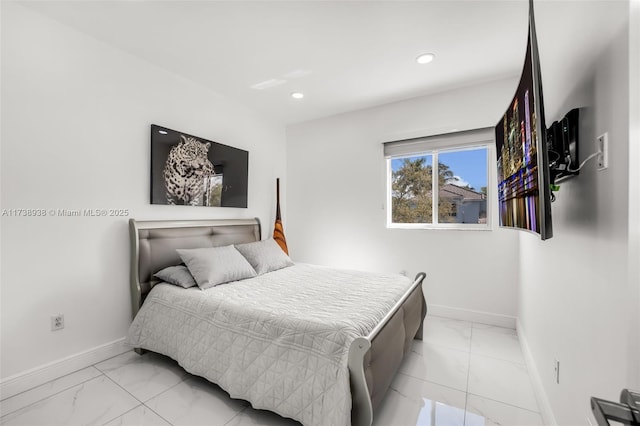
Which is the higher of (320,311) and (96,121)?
(96,121)

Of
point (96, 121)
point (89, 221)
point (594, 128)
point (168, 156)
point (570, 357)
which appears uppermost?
point (96, 121)

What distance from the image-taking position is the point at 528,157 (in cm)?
122

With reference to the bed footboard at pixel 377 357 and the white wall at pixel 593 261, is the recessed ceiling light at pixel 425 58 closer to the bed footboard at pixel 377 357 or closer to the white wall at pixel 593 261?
the white wall at pixel 593 261

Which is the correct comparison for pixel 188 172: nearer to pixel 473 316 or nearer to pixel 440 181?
pixel 440 181

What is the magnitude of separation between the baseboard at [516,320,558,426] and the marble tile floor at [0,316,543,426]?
0.14 ft

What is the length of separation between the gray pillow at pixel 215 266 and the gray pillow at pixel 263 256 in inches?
6.9

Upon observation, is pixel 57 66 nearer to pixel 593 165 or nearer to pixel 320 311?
pixel 320 311

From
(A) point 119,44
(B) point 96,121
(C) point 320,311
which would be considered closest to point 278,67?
(A) point 119,44

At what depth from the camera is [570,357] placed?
1277 millimetres

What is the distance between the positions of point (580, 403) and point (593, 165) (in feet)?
3.12

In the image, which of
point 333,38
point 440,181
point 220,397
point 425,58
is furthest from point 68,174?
point 440,181

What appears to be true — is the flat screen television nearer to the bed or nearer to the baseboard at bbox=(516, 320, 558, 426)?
the bed

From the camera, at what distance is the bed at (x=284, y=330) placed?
4.66ft

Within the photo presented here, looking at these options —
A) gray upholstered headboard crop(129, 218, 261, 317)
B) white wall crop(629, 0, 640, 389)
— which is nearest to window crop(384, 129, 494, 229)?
gray upholstered headboard crop(129, 218, 261, 317)
